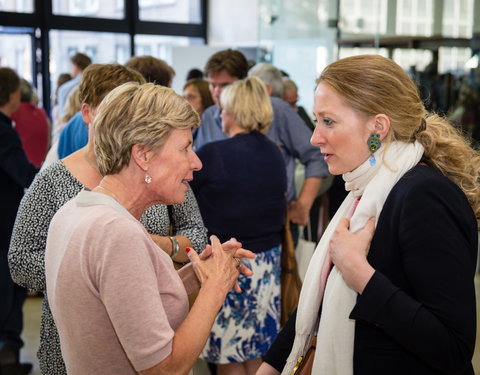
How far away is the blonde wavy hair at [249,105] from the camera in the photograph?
3119 mm

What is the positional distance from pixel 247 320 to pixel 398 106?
1796mm

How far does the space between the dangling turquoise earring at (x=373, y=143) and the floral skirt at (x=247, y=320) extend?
→ 1591mm

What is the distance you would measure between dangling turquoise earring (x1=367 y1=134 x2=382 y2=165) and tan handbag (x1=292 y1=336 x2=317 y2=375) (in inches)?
20.9

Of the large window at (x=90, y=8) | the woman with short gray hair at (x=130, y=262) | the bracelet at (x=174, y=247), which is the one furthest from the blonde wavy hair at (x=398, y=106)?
the large window at (x=90, y=8)

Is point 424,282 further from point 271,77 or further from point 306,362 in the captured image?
point 271,77

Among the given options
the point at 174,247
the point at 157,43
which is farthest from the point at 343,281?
the point at 157,43

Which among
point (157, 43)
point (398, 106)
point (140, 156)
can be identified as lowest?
point (140, 156)

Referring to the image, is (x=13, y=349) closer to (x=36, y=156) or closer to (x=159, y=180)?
(x=36, y=156)

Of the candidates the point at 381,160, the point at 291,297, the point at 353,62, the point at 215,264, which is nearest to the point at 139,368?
the point at 215,264

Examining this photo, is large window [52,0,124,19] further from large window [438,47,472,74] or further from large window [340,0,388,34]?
large window [438,47,472,74]

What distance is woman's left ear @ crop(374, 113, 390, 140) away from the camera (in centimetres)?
158

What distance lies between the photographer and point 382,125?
5.22 ft

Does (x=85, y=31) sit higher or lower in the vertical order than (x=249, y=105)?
higher

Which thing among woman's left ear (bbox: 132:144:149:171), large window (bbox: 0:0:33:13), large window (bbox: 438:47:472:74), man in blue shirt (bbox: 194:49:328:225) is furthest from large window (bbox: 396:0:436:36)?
large window (bbox: 0:0:33:13)
